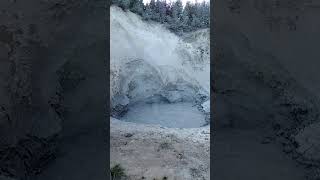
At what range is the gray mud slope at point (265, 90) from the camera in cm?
195

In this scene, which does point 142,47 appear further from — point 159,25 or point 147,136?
point 147,136

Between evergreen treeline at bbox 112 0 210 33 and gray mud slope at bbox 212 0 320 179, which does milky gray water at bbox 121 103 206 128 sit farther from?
gray mud slope at bbox 212 0 320 179

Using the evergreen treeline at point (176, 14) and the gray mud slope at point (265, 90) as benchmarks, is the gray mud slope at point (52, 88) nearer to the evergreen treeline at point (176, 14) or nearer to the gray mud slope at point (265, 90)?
the gray mud slope at point (265, 90)

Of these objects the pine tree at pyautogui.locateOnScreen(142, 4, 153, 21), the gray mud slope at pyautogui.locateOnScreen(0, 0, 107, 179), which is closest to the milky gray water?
the pine tree at pyautogui.locateOnScreen(142, 4, 153, 21)

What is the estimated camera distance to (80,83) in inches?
87.4

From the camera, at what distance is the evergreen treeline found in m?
8.03

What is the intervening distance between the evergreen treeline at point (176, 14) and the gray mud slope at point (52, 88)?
576 centimetres

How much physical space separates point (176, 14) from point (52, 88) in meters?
6.45

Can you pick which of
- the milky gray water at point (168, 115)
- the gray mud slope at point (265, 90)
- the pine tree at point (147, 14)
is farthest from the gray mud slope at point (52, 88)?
the pine tree at point (147, 14)

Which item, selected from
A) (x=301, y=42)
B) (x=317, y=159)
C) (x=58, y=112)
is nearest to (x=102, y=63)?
(x=58, y=112)

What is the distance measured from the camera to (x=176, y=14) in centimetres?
827

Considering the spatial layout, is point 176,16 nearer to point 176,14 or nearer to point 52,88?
point 176,14

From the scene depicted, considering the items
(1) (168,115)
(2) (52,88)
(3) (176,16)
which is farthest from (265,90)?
(3) (176,16)

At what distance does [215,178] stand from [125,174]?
0.94 meters
